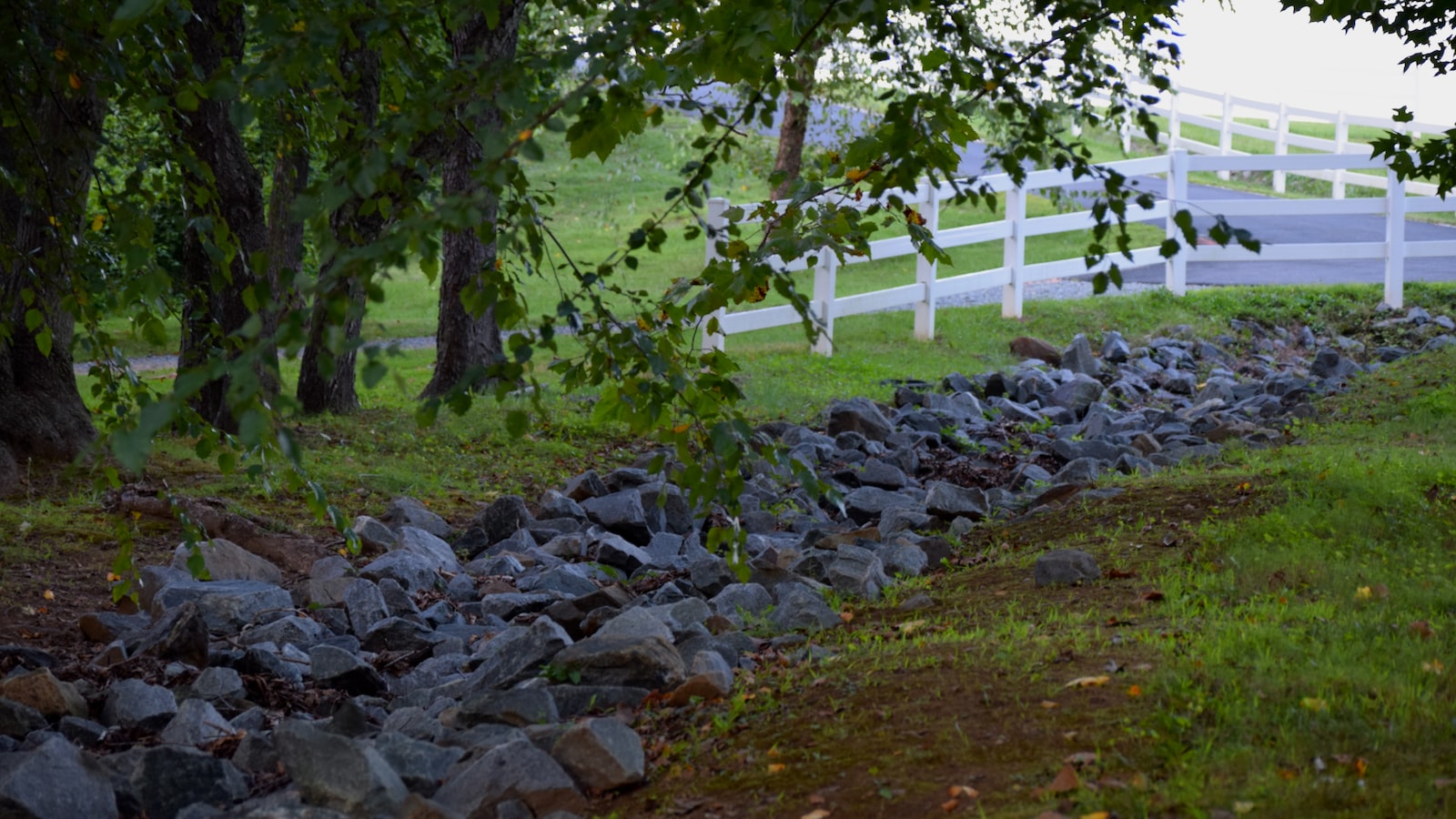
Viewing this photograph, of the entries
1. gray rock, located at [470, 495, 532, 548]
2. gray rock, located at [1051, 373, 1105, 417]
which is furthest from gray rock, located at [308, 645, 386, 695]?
gray rock, located at [1051, 373, 1105, 417]

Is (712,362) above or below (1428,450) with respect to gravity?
above

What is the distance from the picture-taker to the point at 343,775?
3326 mm

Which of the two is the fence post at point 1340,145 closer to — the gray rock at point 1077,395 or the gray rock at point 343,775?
the gray rock at point 1077,395

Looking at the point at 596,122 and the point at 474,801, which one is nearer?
the point at 596,122

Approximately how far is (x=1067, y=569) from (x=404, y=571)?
3.16m

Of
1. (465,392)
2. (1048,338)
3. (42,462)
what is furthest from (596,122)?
(1048,338)

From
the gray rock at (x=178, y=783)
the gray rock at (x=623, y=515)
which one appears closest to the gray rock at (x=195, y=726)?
the gray rock at (x=178, y=783)

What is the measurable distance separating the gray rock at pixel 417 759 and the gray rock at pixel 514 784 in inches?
5.7

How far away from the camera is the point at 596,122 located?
2895mm

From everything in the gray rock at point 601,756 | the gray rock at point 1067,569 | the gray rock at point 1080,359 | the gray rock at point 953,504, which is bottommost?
the gray rock at point 601,756

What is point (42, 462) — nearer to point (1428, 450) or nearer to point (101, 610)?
point (101, 610)

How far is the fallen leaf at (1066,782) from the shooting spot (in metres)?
2.85

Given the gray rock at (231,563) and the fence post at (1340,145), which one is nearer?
the gray rock at (231,563)

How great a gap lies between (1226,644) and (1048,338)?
11.0 m
